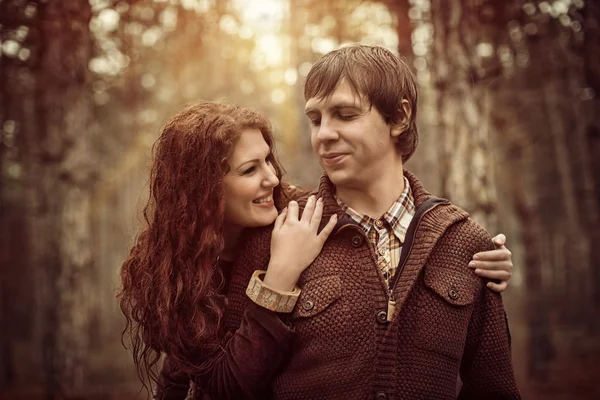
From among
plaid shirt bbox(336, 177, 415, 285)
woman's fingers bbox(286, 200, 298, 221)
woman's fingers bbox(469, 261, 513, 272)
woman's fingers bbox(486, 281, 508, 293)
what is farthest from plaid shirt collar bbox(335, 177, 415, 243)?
woman's fingers bbox(486, 281, 508, 293)

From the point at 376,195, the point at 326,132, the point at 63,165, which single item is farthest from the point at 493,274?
the point at 63,165

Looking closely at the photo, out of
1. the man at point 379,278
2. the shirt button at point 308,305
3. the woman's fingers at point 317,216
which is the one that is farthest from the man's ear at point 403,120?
the shirt button at point 308,305

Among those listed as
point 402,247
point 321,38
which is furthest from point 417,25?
point 402,247

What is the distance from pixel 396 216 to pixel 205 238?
881mm

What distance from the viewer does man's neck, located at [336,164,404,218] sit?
9.65 feet

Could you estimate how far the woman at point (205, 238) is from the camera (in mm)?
2768

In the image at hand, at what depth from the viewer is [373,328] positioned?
2672mm

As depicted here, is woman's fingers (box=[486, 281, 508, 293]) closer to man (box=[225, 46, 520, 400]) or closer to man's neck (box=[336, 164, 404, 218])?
man (box=[225, 46, 520, 400])

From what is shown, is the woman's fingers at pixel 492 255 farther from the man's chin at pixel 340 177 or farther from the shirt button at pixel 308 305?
the shirt button at pixel 308 305

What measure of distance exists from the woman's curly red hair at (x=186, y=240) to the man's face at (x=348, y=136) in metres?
0.40

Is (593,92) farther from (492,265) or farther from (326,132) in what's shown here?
(326,132)

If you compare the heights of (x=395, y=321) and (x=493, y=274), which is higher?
(x=493, y=274)

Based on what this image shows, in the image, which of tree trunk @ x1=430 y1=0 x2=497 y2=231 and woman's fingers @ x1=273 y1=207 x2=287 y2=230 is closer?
woman's fingers @ x1=273 y1=207 x2=287 y2=230

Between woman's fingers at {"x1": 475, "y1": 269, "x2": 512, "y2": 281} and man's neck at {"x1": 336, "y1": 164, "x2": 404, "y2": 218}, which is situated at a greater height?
man's neck at {"x1": 336, "y1": 164, "x2": 404, "y2": 218}
